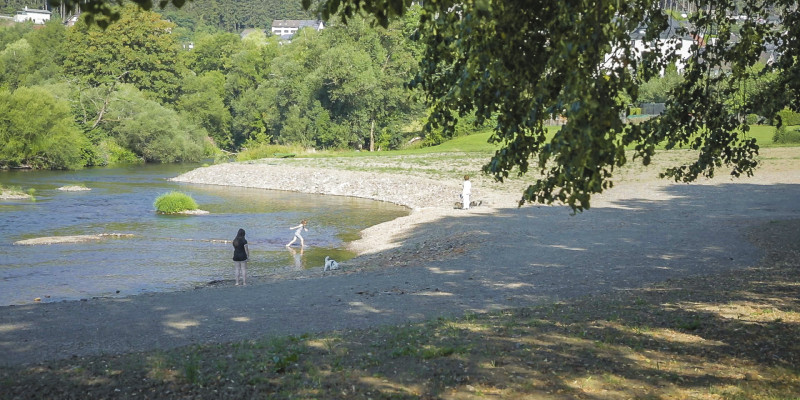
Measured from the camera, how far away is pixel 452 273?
18.5 m

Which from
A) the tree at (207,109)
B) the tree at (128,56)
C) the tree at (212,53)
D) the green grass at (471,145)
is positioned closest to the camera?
the green grass at (471,145)

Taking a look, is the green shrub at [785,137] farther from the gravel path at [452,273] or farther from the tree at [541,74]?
the tree at [541,74]

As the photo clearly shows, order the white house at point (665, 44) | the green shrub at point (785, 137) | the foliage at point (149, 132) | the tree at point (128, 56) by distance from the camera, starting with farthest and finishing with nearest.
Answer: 1. the tree at point (128, 56)
2. the foliage at point (149, 132)
3. the green shrub at point (785, 137)
4. the white house at point (665, 44)

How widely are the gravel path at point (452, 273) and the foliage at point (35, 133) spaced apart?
1483 inches

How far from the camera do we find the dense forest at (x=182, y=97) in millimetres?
64938

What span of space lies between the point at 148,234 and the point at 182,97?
6621 cm

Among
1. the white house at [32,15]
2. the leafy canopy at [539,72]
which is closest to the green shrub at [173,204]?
the leafy canopy at [539,72]

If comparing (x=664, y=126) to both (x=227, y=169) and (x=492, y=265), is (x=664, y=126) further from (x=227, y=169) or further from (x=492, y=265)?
(x=227, y=169)

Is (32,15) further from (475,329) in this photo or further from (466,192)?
(475,329)

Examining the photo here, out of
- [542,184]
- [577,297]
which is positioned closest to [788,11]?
[577,297]

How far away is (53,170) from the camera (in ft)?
205

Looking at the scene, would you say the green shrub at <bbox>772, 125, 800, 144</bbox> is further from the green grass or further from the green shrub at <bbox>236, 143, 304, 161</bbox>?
the green shrub at <bbox>236, 143, 304, 161</bbox>

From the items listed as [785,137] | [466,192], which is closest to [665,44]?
[466,192]

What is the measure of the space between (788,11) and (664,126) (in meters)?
2.76
